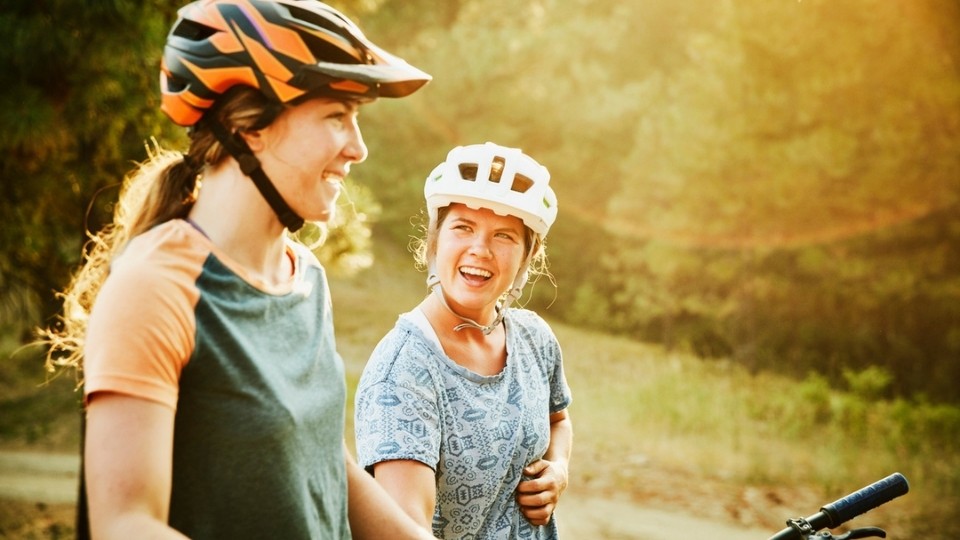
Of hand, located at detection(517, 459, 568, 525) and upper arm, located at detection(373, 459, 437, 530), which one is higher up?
hand, located at detection(517, 459, 568, 525)

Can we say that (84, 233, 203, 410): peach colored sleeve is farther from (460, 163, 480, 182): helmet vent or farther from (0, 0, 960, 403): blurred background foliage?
(0, 0, 960, 403): blurred background foliage

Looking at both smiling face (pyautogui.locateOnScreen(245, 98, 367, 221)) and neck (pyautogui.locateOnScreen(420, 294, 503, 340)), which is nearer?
smiling face (pyautogui.locateOnScreen(245, 98, 367, 221))

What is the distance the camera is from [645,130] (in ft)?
60.5

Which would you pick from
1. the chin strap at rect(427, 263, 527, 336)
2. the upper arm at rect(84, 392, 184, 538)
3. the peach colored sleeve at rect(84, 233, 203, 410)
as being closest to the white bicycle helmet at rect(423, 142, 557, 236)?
the chin strap at rect(427, 263, 527, 336)

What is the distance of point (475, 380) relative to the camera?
8.93ft

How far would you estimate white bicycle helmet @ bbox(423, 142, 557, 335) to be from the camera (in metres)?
2.95

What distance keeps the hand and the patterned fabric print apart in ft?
0.07

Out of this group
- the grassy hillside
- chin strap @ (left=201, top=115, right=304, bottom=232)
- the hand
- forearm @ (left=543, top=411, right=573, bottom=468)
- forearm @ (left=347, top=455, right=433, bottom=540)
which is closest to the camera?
chin strap @ (left=201, top=115, right=304, bottom=232)

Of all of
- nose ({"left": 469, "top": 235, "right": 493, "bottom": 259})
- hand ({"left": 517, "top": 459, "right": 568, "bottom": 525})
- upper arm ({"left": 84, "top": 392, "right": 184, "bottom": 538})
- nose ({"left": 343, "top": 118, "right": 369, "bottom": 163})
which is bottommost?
upper arm ({"left": 84, "top": 392, "right": 184, "bottom": 538})

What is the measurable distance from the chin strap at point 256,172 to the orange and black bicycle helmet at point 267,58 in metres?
0.09

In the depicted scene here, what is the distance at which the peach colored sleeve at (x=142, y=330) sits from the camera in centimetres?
149

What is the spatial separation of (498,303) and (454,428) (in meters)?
0.55

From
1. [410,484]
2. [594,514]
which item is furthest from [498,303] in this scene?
[594,514]

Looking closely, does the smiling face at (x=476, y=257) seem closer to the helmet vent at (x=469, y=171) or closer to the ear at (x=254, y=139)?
the helmet vent at (x=469, y=171)
